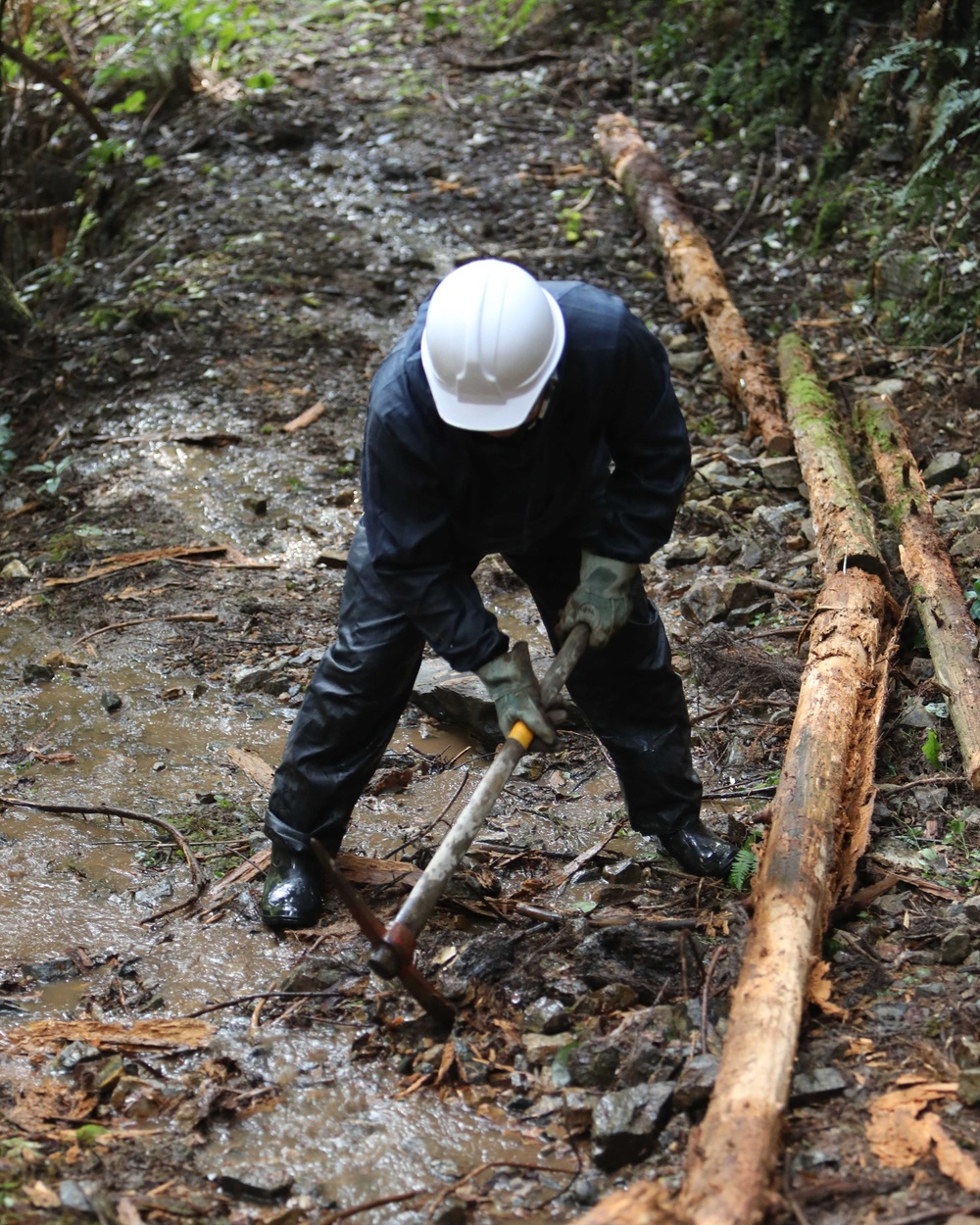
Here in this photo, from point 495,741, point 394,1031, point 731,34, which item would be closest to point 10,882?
point 394,1031

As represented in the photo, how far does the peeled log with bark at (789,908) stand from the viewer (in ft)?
6.81

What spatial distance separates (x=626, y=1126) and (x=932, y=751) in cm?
174

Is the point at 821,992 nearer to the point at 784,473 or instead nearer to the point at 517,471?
the point at 517,471

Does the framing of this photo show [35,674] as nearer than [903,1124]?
No

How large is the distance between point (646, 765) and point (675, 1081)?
3.22 feet

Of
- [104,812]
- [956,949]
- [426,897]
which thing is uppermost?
[426,897]

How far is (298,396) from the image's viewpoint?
640 cm

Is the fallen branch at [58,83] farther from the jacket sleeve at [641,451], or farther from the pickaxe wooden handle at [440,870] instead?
the pickaxe wooden handle at [440,870]

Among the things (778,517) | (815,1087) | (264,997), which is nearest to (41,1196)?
(264,997)

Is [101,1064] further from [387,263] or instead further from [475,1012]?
[387,263]

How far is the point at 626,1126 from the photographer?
235cm

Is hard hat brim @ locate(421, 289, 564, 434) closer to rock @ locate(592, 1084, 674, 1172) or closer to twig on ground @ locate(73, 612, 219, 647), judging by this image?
rock @ locate(592, 1084, 674, 1172)

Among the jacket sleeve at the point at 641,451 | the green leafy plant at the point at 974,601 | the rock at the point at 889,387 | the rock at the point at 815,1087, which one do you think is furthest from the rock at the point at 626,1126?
the rock at the point at 889,387

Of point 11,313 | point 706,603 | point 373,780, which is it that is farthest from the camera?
point 11,313
